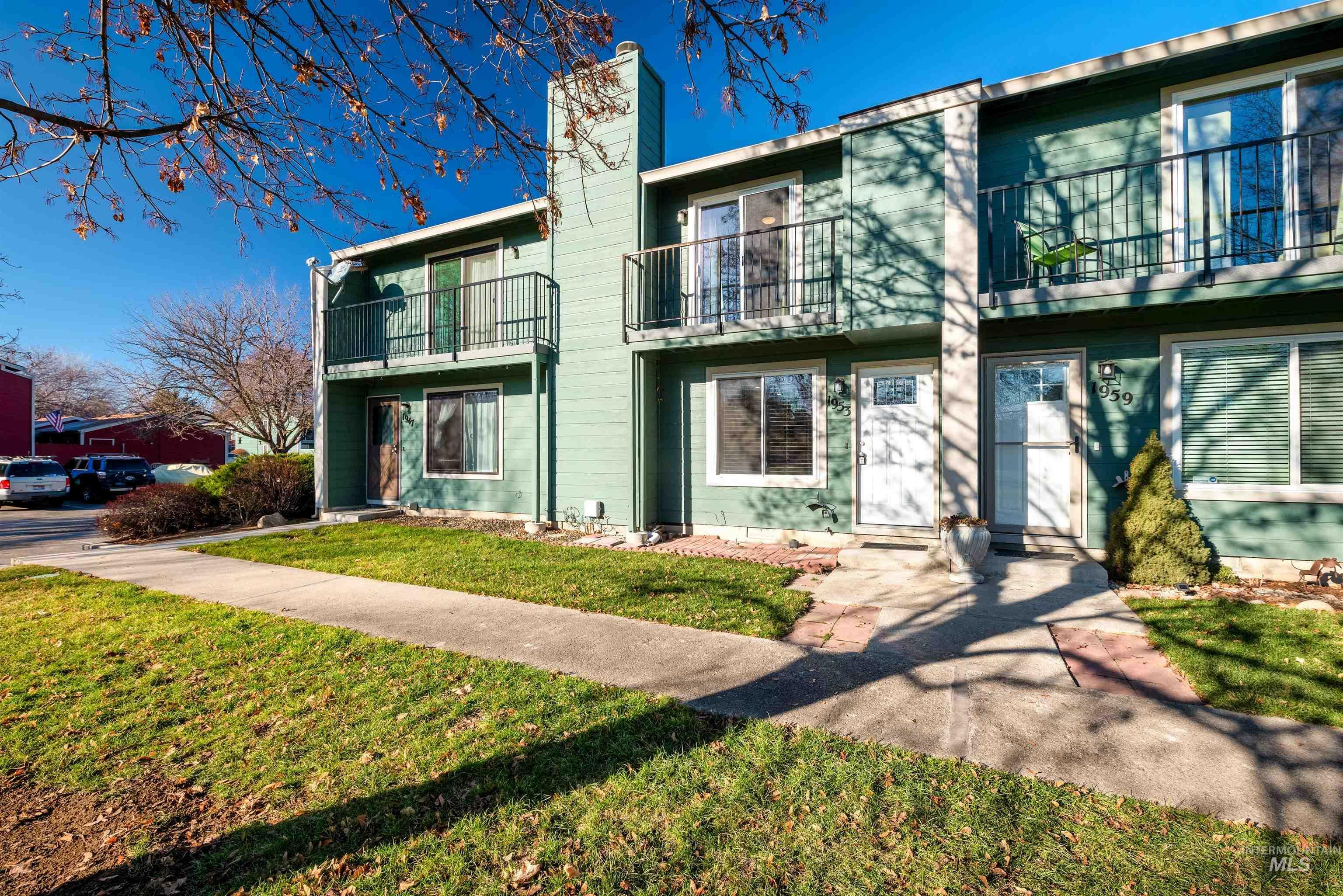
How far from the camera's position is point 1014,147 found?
6824mm

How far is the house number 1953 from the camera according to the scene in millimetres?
6391

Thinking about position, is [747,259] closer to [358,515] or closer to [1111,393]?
[1111,393]

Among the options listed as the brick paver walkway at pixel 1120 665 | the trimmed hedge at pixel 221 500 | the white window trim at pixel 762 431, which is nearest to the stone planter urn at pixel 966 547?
the brick paver walkway at pixel 1120 665

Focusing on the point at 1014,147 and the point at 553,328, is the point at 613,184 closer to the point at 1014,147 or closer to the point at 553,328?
the point at 553,328

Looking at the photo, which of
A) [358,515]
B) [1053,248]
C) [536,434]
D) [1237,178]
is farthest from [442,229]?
[1237,178]

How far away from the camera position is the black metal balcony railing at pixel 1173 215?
5.67 metres

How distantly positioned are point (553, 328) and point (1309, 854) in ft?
30.5

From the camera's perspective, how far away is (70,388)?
34312 millimetres

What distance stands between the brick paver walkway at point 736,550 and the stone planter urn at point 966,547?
4.10 feet

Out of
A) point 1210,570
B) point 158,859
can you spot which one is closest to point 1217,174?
point 1210,570

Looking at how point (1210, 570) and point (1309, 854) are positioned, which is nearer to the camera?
point (1309, 854)

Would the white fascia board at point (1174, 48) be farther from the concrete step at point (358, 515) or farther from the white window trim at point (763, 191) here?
the concrete step at point (358, 515)

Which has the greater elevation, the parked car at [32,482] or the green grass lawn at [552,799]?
the parked car at [32,482]

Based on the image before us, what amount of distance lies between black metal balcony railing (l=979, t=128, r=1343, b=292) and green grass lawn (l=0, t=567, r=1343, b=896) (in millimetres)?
5534
